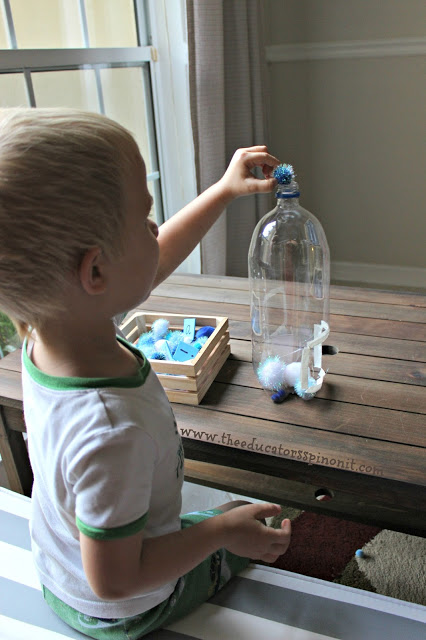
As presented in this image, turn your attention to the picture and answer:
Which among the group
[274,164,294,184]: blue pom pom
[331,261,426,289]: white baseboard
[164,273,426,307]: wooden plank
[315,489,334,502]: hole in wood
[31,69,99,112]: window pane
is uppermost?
[31,69,99,112]: window pane

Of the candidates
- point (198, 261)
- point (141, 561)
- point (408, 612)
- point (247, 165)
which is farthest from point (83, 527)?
point (198, 261)

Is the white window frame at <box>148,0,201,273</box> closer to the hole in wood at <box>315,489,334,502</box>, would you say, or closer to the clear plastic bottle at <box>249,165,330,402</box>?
the clear plastic bottle at <box>249,165,330,402</box>

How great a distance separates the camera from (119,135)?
0.62 meters

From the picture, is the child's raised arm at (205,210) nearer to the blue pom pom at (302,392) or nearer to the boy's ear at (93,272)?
A: the blue pom pom at (302,392)

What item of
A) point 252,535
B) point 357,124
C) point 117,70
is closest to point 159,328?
point 252,535

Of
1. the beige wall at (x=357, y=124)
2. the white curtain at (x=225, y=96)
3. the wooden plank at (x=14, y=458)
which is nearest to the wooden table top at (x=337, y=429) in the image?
the wooden plank at (x=14, y=458)

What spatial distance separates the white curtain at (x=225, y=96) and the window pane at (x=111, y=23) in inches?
12.1

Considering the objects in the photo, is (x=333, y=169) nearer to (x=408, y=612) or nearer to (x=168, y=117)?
(x=168, y=117)

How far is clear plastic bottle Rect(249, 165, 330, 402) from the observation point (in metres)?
1.06

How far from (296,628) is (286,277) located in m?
0.86

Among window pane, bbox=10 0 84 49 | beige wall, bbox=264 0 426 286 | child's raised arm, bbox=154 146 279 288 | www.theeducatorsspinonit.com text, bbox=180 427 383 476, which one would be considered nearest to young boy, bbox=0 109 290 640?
www.theeducatorsspinonit.com text, bbox=180 427 383 476

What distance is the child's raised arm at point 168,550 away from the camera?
0.62 meters

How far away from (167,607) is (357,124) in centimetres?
238

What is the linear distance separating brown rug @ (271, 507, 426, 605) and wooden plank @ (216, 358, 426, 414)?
0.51m
